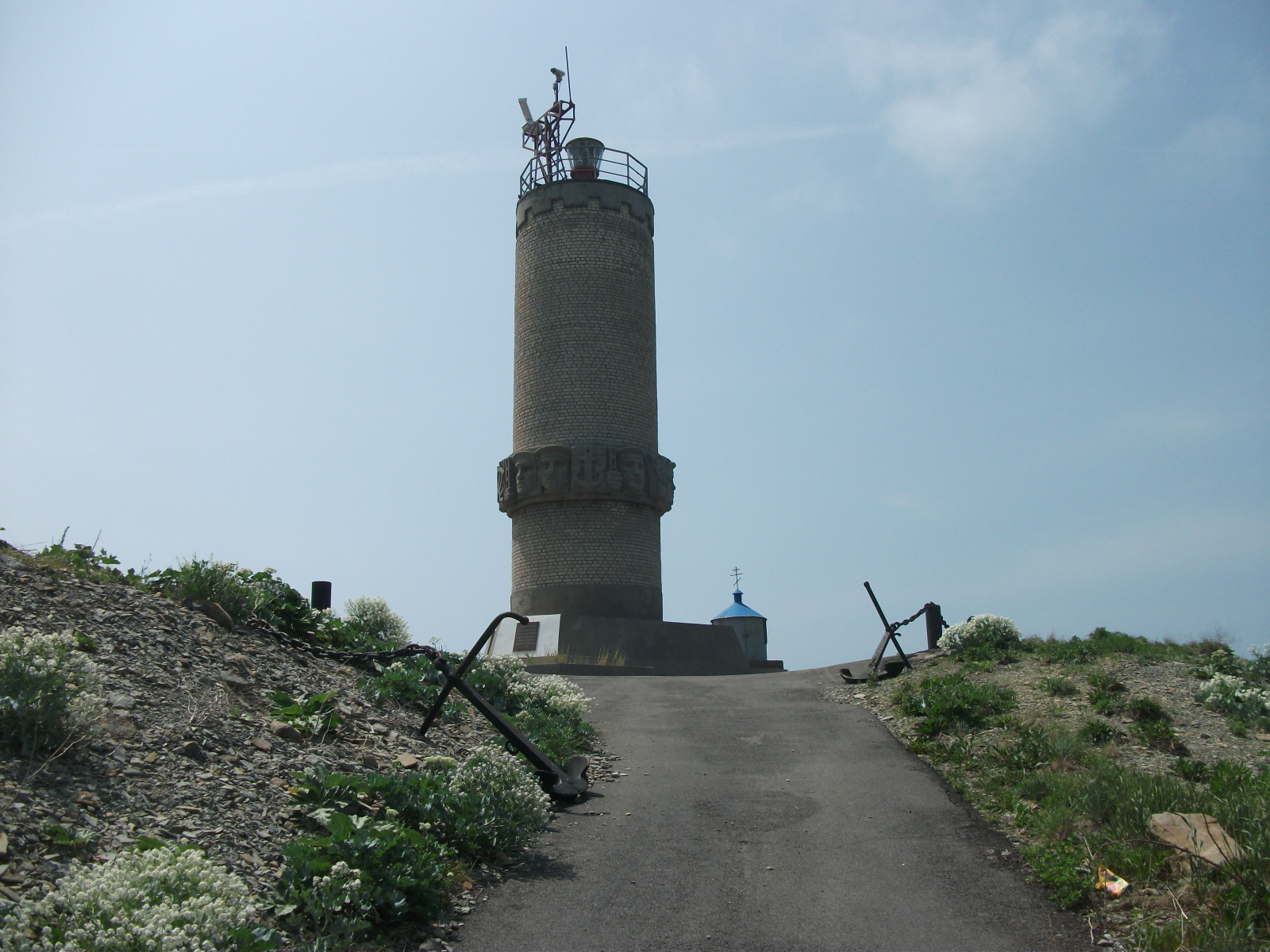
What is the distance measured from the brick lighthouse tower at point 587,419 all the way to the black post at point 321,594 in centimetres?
731

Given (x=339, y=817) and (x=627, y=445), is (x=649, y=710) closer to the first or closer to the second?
(x=339, y=817)

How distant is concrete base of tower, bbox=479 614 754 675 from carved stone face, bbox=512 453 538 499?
10.1 ft

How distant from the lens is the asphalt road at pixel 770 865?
18.6ft

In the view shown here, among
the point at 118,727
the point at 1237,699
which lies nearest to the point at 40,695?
the point at 118,727

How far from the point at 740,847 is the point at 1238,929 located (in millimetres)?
3240

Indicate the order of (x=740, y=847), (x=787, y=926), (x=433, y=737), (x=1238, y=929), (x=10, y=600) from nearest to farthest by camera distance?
1. (x=1238, y=929)
2. (x=787, y=926)
3. (x=740, y=847)
4. (x=10, y=600)
5. (x=433, y=737)

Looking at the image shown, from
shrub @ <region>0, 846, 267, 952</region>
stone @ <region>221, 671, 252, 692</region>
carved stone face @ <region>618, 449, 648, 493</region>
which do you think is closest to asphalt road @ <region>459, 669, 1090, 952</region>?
shrub @ <region>0, 846, 267, 952</region>

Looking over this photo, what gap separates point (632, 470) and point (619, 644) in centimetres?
433

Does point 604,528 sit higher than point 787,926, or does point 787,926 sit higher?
point 604,528

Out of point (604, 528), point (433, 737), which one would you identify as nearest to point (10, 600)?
point (433, 737)

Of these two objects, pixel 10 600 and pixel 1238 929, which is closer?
pixel 1238 929

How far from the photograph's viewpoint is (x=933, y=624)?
18.3 meters

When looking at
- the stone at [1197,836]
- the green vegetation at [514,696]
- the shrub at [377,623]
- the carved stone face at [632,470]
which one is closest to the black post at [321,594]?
the shrub at [377,623]

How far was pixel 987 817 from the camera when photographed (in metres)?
7.89
